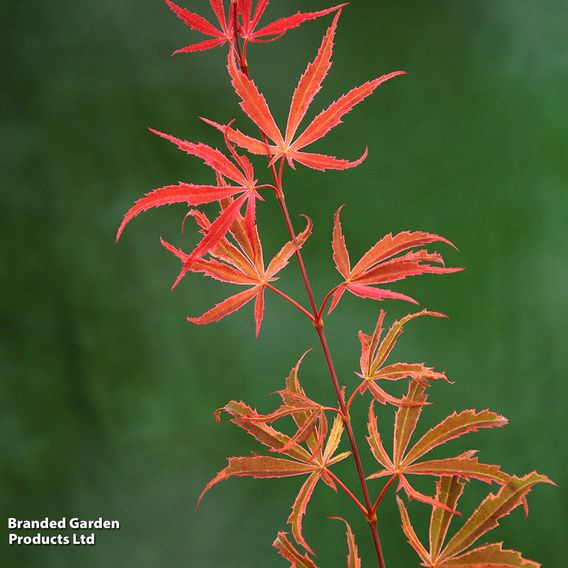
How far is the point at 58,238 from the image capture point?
4.09 ft

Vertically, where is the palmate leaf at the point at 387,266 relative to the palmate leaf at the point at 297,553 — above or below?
above

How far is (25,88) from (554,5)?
991mm

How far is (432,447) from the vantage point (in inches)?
24.5

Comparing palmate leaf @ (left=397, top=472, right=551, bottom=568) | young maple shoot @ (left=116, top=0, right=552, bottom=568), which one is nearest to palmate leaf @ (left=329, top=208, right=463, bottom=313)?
young maple shoot @ (left=116, top=0, right=552, bottom=568)

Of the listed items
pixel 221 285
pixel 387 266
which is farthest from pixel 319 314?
pixel 221 285

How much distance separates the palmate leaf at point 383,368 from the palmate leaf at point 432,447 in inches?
0.6

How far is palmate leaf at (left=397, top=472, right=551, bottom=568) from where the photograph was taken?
22.1 inches

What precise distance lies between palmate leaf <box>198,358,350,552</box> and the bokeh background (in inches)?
23.5

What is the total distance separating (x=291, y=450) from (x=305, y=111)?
1.01 ft

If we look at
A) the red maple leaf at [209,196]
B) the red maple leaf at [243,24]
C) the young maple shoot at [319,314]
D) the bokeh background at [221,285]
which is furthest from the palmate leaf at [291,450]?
the bokeh background at [221,285]

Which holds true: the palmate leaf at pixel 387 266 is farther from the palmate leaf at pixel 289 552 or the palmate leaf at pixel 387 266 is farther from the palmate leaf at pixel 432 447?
the palmate leaf at pixel 289 552

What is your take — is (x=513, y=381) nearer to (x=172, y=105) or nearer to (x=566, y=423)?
(x=566, y=423)

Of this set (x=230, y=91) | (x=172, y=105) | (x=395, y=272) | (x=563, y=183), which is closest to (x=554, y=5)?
(x=563, y=183)

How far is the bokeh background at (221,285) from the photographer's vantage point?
3.98 feet
